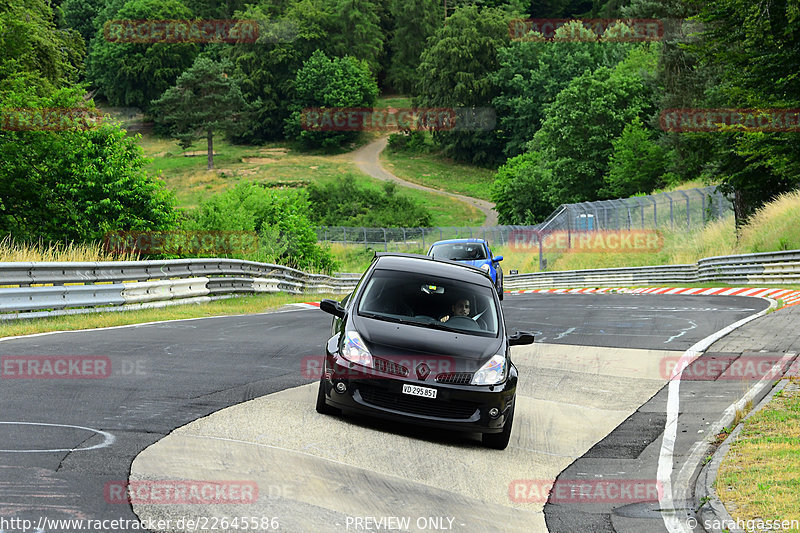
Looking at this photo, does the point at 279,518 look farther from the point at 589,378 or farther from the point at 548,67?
the point at 548,67

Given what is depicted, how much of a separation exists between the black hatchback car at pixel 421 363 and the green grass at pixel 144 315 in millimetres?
7116

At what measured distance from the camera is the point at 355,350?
849 centimetres

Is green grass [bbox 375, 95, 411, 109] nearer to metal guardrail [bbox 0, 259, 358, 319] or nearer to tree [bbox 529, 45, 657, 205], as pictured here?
tree [bbox 529, 45, 657, 205]

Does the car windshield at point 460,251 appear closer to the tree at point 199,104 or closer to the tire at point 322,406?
the tire at point 322,406

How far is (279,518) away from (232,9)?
178917mm

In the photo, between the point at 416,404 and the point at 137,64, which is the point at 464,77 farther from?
the point at 416,404

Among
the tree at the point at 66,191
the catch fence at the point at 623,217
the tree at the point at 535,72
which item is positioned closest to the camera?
the tree at the point at 66,191

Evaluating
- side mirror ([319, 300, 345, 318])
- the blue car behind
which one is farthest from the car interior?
the blue car behind

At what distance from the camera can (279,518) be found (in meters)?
5.56

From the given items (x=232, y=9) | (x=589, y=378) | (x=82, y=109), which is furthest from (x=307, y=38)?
(x=589, y=378)

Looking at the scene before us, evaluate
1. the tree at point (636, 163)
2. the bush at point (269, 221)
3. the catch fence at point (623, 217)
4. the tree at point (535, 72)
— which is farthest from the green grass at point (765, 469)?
the tree at point (535, 72)

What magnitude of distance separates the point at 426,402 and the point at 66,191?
28.2 metres

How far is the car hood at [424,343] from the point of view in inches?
331

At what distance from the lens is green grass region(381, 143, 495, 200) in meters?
117
